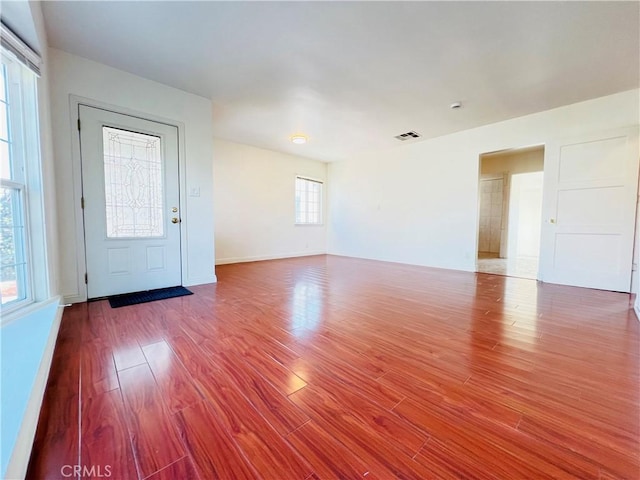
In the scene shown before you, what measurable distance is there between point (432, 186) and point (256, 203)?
3727 mm

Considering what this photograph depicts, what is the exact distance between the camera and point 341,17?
6.94ft

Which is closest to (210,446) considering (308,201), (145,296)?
(145,296)

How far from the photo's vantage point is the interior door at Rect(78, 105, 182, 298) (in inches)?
111

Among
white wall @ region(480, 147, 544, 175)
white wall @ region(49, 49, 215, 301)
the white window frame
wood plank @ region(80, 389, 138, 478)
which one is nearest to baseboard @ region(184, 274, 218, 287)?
white wall @ region(49, 49, 215, 301)

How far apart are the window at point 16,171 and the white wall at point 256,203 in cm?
320

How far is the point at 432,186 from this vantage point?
16.9ft

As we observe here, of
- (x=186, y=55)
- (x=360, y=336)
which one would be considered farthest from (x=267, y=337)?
(x=186, y=55)

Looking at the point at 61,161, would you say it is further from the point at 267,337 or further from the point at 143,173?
the point at 267,337

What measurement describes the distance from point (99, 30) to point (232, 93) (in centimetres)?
135

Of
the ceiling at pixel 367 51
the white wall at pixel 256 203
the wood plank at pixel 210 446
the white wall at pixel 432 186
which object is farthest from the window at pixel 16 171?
the white wall at pixel 432 186

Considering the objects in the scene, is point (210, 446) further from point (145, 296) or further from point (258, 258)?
point (258, 258)

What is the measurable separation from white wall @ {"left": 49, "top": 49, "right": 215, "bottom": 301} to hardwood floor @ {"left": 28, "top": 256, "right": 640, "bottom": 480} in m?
0.85

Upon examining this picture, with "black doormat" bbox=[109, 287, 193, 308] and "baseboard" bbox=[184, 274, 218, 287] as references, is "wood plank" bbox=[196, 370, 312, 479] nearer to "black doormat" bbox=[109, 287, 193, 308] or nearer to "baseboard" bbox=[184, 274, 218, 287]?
"black doormat" bbox=[109, 287, 193, 308]

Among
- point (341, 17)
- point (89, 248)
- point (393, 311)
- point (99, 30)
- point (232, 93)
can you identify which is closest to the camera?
point (341, 17)
